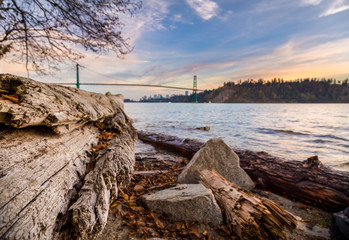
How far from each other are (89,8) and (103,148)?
3229mm

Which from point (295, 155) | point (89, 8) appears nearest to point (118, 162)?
point (89, 8)

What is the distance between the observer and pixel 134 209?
2.03m

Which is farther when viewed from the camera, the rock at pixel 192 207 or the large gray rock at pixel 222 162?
the large gray rock at pixel 222 162

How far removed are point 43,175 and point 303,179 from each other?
389 centimetres

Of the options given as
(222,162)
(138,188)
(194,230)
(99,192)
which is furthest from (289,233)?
(99,192)

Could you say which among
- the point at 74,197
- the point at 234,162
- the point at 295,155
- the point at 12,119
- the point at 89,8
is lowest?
the point at 295,155

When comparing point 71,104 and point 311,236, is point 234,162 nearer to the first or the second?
point 311,236

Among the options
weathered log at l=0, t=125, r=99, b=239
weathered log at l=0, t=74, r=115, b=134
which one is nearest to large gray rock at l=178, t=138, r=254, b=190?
weathered log at l=0, t=125, r=99, b=239

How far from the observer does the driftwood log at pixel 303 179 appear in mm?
2877

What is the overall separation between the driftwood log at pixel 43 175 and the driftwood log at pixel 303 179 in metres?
2.95

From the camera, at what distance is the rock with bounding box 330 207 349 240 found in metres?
2.22

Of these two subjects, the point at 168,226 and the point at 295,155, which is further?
the point at 295,155

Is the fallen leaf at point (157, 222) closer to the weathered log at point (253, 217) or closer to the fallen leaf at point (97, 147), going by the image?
the weathered log at point (253, 217)

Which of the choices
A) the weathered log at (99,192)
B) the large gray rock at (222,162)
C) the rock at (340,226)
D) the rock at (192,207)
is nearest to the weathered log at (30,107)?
the weathered log at (99,192)
